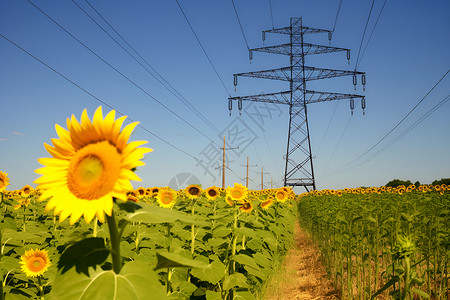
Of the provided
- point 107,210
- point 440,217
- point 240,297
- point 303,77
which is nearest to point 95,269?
point 107,210

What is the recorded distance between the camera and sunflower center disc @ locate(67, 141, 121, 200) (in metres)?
1.15

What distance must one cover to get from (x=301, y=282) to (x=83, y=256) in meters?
6.76

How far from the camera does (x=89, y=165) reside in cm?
120

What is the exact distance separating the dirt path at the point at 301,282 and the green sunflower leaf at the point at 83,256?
507 centimetres

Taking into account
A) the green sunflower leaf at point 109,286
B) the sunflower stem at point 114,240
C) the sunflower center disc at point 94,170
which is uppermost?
the sunflower center disc at point 94,170

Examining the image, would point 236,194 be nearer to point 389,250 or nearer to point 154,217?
point 389,250

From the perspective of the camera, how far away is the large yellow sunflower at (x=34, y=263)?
11.1 feet

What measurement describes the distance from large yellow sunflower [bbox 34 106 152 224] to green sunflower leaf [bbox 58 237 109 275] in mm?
109

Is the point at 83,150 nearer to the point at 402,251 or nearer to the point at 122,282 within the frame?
the point at 122,282

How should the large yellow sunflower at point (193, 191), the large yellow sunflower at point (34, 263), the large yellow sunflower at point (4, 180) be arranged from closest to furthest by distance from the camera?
the large yellow sunflower at point (34, 263) < the large yellow sunflower at point (4, 180) < the large yellow sunflower at point (193, 191)

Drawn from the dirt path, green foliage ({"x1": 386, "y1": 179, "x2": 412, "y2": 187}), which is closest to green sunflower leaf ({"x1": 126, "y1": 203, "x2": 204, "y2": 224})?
the dirt path

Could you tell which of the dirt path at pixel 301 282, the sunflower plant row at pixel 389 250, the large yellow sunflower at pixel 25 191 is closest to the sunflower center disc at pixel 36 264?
the sunflower plant row at pixel 389 250

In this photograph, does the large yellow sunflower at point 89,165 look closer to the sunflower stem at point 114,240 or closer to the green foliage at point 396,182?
the sunflower stem at point 114,240

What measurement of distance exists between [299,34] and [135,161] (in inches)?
1317
